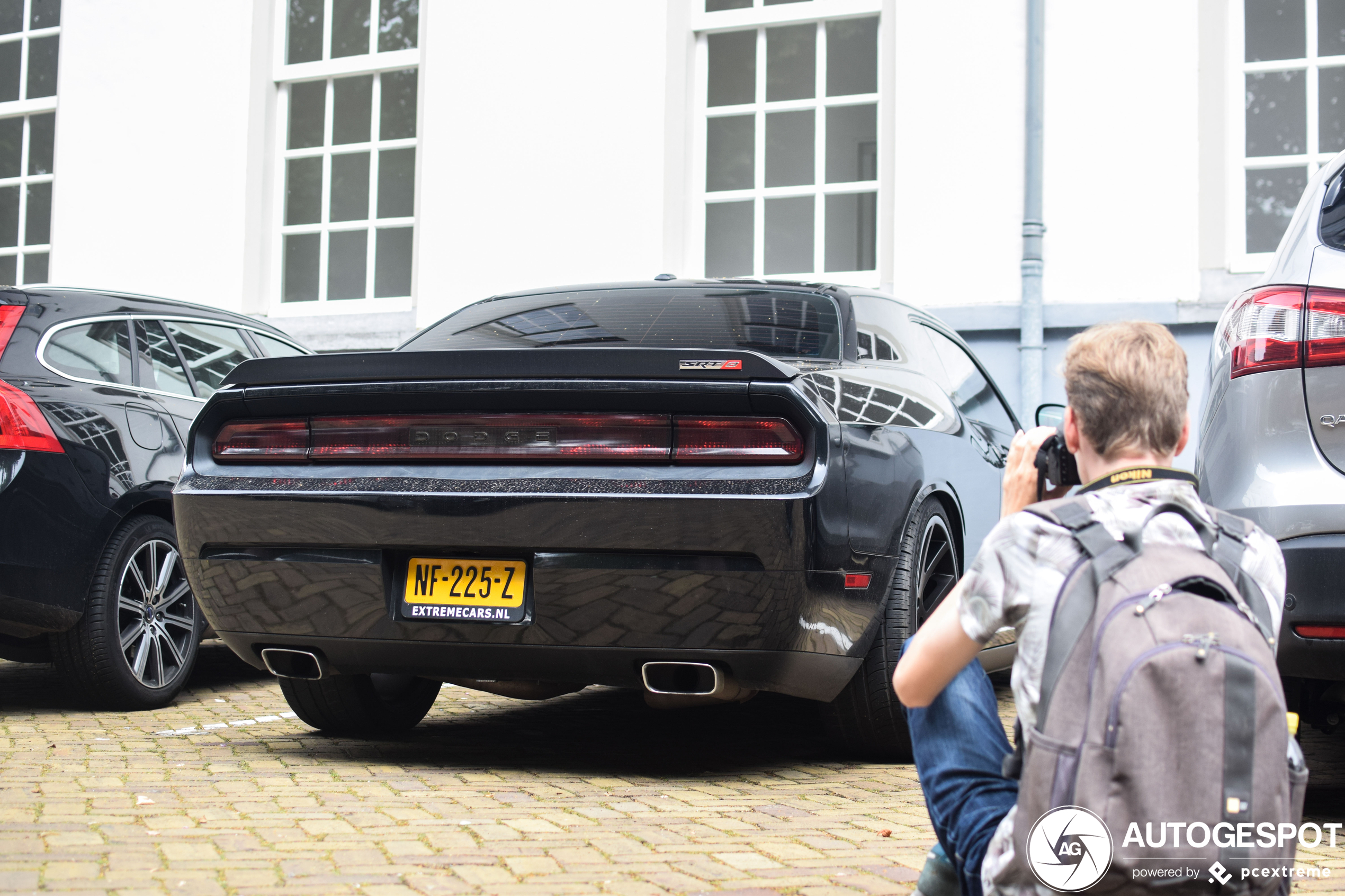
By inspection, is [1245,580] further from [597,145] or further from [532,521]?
[597,145]

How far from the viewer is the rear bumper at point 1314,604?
2900 mm

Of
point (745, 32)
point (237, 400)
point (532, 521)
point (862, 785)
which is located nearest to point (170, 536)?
point (237, 400)

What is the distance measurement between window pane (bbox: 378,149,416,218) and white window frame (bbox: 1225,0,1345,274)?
20.4ft

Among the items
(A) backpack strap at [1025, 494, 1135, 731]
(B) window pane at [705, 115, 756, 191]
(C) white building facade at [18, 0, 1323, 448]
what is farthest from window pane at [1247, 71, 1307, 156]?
(A) backpack strap at [1025, 494, 1135, 731]

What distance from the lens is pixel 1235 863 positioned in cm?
163

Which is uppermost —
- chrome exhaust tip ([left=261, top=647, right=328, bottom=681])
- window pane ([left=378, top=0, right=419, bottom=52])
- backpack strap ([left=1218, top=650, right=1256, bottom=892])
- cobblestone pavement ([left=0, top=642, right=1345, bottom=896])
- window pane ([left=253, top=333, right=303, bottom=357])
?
window pane ([left=378, top=0, right=419, bottom=52])

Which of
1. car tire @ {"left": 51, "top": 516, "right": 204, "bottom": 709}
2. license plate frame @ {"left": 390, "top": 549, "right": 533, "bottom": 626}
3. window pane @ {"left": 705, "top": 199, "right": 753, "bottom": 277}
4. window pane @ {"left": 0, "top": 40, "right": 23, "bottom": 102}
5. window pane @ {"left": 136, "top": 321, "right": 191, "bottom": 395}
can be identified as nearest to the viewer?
license plate frame @ {"left": 390, "top": 549, "right": 533, "bottom": 626}

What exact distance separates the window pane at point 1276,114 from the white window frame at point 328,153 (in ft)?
20.4

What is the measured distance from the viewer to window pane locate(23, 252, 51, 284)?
1280cm

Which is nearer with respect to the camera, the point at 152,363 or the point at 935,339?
the point at 935,339

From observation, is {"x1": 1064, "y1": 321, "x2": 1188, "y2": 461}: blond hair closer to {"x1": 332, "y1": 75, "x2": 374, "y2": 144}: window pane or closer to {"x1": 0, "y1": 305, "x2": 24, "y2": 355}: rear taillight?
{"x1": 0, "y1": 305, "x2": 24, "y2": 355}: rear taillight

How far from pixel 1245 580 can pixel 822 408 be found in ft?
5.92

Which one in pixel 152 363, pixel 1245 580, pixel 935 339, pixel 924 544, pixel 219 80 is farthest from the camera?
pixel 219 80

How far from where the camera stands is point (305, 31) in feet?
39.1
